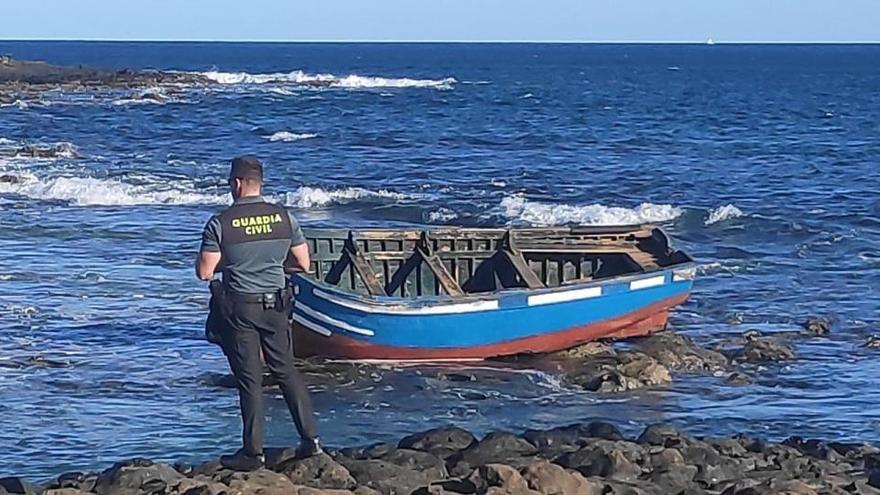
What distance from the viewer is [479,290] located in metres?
16.3

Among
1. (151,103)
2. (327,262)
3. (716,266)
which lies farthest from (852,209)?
(151,103)

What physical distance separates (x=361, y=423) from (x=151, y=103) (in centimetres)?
5222

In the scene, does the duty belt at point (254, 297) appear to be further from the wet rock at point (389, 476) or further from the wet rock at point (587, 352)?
the wet rock at point (587, 352)

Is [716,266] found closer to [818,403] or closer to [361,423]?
[818,403]

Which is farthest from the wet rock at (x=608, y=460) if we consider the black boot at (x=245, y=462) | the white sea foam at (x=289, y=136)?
the white sea foam at (x=289, y=136)

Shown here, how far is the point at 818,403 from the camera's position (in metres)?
13.2

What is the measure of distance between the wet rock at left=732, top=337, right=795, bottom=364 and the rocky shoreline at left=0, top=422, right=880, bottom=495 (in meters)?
4.20

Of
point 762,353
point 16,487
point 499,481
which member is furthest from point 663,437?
point 762,353

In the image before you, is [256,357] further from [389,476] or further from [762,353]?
[762,353]

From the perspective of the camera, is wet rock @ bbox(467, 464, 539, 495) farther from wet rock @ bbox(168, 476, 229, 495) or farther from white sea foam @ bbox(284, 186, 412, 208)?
white sea foam @ bbox(284, 186, 412, 208)

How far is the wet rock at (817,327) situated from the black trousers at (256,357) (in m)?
8.48

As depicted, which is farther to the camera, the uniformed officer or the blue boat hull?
the blue boat hull

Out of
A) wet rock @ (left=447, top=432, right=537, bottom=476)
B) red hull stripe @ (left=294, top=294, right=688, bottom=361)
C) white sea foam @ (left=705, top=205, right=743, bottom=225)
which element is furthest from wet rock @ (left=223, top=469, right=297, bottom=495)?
white sea foam @ (left=705, top=205, right=743, bottom=225)

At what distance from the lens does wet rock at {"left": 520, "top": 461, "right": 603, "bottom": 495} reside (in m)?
8.16
